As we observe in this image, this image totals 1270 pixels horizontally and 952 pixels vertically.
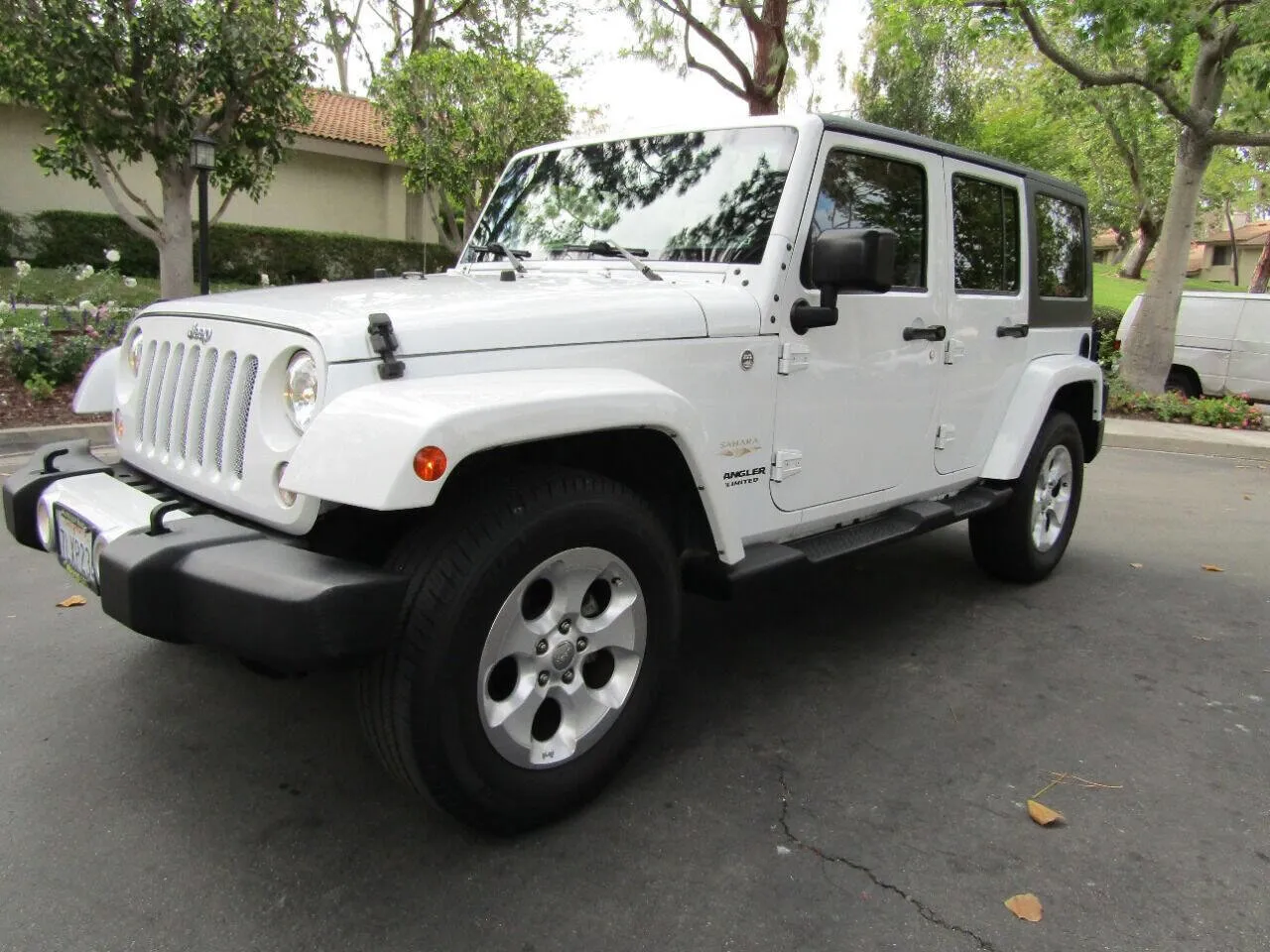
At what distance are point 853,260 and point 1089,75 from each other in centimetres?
1013

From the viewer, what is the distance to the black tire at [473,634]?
2.04 meters

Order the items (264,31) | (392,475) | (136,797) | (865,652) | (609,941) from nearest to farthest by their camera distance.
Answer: (392,475)
(609,941)
(136,797)
(865,652)
(264,31)

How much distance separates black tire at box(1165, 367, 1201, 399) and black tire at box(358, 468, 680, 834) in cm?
1239

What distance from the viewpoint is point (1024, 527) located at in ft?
14.4

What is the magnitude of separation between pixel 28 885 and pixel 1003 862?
239 centimetres

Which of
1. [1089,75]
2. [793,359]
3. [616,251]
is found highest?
[1089,75]

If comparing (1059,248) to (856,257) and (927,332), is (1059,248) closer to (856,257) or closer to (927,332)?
(927,332)

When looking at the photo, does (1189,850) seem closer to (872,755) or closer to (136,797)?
(872,755)

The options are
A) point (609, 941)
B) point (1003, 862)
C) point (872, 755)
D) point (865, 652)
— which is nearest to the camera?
point (609, 941)

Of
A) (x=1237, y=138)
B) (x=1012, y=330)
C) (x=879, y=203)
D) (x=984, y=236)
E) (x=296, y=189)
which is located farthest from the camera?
(x=296, y=189)

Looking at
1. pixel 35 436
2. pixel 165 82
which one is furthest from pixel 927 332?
pixel 165 82

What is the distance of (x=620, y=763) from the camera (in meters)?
2.56

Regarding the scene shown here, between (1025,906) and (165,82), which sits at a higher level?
(165,82)

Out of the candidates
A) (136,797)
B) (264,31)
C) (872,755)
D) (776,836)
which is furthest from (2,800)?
(264,31)
